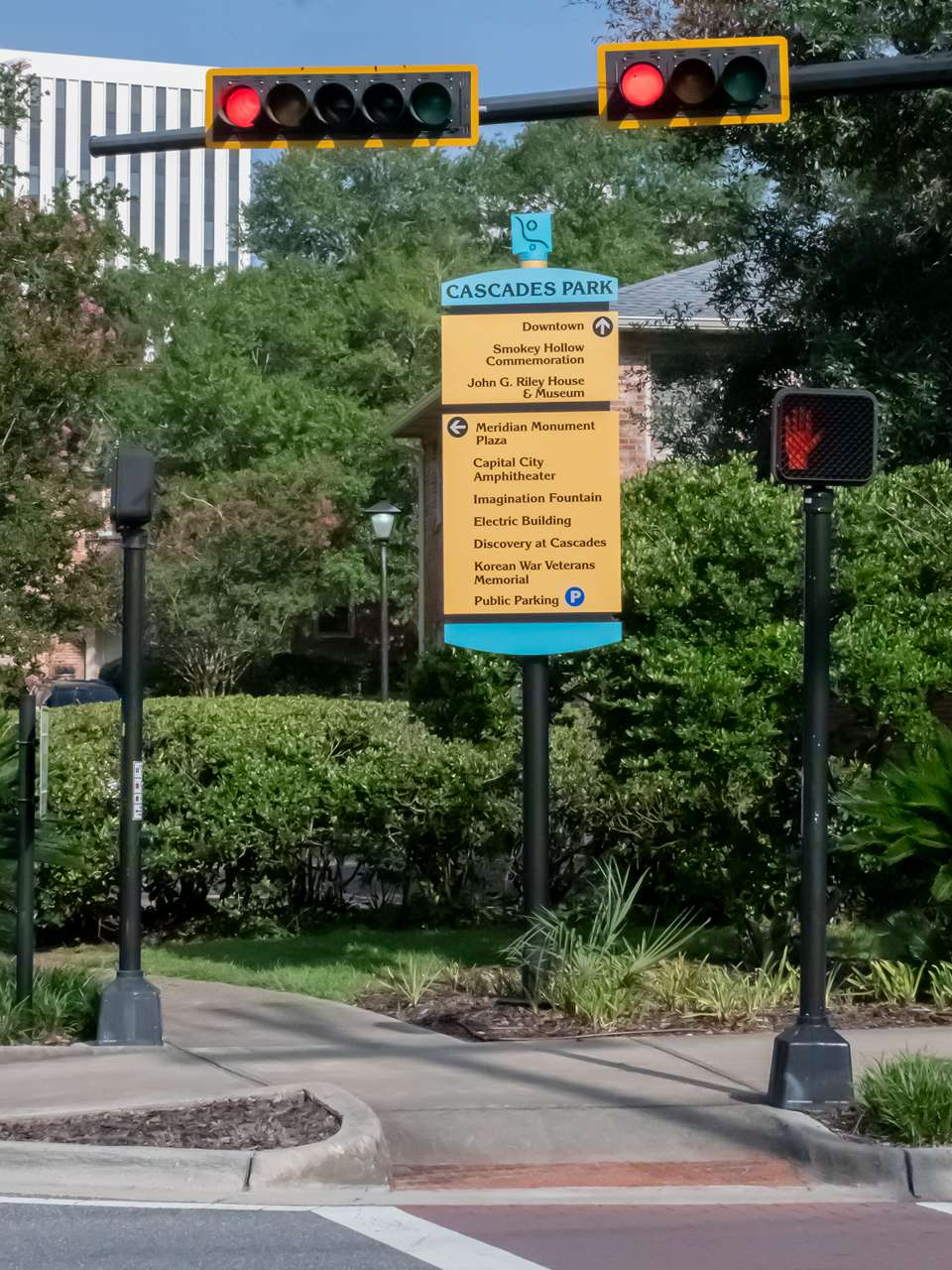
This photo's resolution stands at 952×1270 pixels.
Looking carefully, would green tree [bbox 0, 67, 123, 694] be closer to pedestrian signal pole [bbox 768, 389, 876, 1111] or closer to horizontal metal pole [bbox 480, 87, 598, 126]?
horizontal metal pole [bbox 480, 87, 598, 126]

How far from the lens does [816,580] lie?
6832mm

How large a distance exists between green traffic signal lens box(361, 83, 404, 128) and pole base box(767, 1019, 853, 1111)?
4765 millimetres

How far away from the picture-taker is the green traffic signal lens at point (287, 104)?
775 cm

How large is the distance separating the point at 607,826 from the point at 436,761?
1479 millimetres

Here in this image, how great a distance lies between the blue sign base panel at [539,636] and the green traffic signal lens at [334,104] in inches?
118

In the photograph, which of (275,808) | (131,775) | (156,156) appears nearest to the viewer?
(131,775)

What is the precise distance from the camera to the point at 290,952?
1176 centimetres

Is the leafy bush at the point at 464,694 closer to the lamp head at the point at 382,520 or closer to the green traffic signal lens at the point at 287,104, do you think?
the green traffic signal lens at the point at 287,104

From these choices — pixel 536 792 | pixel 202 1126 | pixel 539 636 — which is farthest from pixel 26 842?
pixel 539 636

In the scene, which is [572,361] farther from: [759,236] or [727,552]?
[759,236]

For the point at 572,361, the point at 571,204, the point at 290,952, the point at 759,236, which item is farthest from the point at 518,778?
the point at 571,204

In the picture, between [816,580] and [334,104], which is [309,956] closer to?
[816,580]

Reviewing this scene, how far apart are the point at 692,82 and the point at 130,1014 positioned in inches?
216

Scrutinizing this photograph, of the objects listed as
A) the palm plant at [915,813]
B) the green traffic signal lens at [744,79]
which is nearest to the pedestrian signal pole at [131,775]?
the green traffic signal lens at [744,79]
